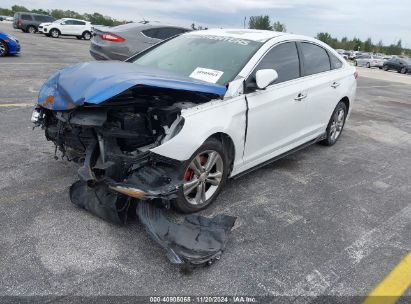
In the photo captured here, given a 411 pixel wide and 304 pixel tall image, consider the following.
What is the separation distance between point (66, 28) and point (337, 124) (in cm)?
3006

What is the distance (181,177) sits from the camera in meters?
3.40

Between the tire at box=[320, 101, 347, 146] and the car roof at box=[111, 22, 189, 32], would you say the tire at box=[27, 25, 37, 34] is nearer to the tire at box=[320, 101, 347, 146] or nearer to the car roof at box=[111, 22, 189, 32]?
the car roof at box=[111, 22, 189, 32]

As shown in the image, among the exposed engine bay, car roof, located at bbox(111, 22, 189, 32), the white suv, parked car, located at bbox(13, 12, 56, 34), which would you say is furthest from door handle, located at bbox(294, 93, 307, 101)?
parked car, located at bbox(13, 12, 56, 34)

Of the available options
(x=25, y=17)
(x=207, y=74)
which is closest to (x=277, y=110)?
(x=207, y=74)

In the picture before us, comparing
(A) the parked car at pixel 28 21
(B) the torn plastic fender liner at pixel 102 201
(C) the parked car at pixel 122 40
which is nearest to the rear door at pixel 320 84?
(B) the torn plastic fender liner at pixel 102 201

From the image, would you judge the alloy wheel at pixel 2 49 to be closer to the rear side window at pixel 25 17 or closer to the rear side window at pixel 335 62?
the rear side window at pixel 335 62

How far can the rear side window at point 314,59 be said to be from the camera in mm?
5078

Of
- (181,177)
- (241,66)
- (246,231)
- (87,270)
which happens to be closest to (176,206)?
(181,177)

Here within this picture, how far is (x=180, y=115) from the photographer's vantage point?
3334mm

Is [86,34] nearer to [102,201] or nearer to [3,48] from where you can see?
[3,48]

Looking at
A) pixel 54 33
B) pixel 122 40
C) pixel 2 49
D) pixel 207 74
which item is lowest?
pixel 2 49

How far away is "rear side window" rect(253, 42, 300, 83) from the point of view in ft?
14.2

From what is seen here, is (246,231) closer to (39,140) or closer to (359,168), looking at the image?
(359,168)

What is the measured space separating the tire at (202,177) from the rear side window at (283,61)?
1053 millimetres
